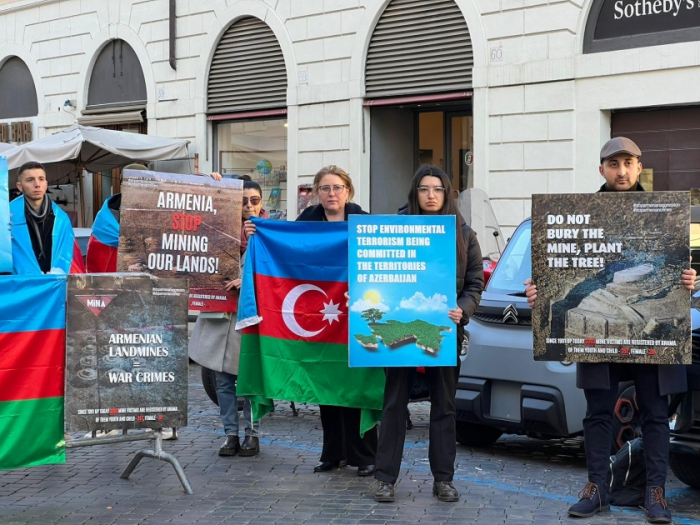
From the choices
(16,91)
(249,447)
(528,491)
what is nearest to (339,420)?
(249,447)

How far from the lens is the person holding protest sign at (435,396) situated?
611 cm

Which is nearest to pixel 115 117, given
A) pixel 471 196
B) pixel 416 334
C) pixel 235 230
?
pixel 471 196

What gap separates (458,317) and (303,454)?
80.5 inches

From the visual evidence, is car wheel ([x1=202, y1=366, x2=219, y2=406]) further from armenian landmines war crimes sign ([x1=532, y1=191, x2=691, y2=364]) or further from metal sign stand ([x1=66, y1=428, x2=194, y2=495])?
armenian landmines war crimes sign ([x1=532, y1=191, x2=691, y2=364])

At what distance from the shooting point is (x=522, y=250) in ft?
25.6

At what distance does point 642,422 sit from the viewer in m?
5.73

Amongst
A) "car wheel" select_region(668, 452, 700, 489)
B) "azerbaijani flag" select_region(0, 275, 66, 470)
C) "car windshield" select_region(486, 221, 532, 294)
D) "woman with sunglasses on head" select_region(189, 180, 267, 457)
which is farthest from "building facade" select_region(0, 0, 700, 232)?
"azerbaijani flag" select_region(0, 275, 66, 470)

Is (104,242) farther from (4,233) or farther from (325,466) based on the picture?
(325,466)

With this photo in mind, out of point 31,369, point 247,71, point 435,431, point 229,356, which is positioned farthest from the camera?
point 247,71

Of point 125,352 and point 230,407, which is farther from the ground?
point 125,352

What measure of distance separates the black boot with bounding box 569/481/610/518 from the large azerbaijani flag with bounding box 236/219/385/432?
1.46 metres

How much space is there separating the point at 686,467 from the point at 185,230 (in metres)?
3.59

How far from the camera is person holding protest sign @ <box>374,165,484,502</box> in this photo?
6109mm

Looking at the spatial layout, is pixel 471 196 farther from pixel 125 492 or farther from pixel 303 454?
pixel 125 492
